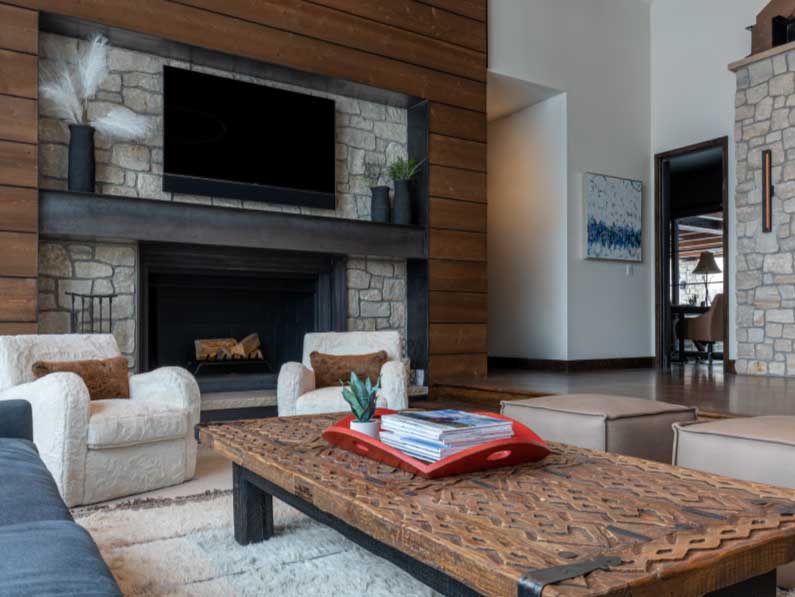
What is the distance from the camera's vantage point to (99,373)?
3.07 meters

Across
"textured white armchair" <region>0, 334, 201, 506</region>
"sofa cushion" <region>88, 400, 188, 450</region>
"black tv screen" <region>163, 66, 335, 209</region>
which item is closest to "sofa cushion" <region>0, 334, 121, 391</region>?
"textured white armchair" <region>0, 334, 201, 506</region>

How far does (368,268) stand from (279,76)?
5.01ft

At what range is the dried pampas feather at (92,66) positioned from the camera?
3.84 meters

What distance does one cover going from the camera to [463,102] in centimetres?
525

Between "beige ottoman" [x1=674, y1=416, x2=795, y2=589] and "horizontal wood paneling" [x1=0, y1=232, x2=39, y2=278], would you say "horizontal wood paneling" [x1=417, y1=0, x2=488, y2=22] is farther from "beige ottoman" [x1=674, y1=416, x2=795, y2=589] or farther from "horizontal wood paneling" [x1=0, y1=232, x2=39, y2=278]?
"beige ottoman" [x1=674, y1=416, x2=795, y2=589]

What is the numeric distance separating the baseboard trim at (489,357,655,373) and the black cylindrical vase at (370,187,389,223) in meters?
2.33

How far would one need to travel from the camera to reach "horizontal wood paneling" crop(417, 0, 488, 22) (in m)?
5.16

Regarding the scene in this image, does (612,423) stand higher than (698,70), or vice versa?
(698,70)

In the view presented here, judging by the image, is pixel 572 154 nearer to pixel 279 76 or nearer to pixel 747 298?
pixel 747 298

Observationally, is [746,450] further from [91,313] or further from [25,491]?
[91,313]

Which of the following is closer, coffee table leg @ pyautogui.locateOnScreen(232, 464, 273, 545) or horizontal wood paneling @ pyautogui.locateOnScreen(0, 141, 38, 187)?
coffee table leg @ pyautogui.locateOnScreen(232, 464, 273, 545)

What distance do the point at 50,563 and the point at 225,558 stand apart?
1066 millimetres

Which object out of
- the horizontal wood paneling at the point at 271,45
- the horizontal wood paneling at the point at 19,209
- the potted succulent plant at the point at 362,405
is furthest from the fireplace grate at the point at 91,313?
the potted succulent plant at the point at 362,405

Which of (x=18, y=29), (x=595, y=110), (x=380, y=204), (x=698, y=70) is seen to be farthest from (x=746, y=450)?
(x=698, y=70)
